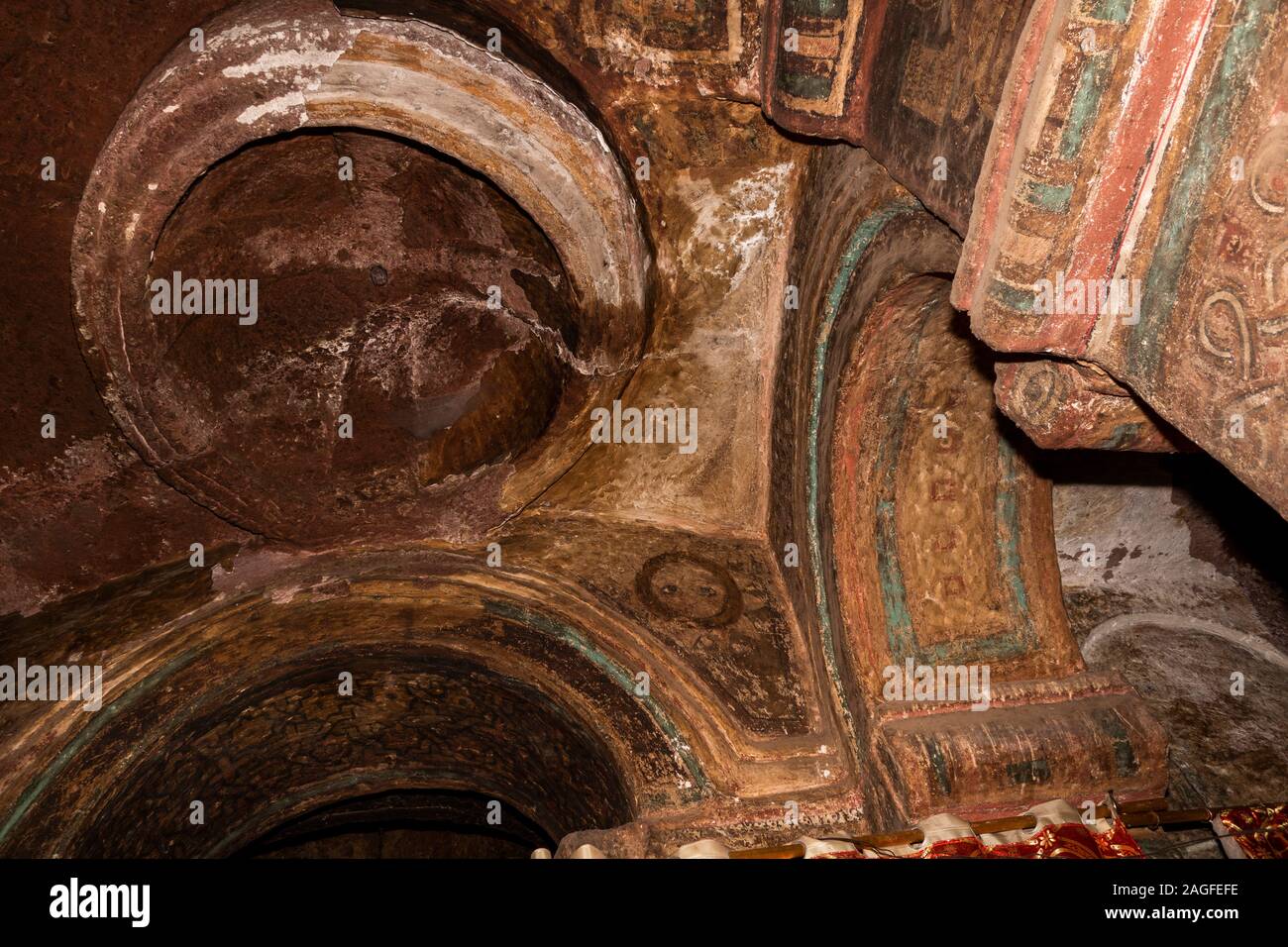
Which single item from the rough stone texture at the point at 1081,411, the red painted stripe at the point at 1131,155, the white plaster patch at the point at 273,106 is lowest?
the rough stone texture at the point at 1081,411

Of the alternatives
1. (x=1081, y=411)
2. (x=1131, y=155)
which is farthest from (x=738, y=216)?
(x=1131, y=155)

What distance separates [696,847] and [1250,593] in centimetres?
300

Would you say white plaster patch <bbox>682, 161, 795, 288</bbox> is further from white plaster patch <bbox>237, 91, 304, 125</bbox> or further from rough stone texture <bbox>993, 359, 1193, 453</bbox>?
rough stone texture <bbox>993, 359, 1193, 453</bbox>

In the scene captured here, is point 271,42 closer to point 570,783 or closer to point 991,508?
point 991,508

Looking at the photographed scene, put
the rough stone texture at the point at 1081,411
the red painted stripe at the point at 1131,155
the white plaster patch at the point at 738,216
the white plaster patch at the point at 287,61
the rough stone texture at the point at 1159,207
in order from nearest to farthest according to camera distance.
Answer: the rough stone texture at the point at 1159,207 → the red painted stripe at the point at 1131,155 → the rough stone texture at the point at 1081,411 → the white plaster patch at the point at 287,61 → the white plaster patch at the point at 738,216

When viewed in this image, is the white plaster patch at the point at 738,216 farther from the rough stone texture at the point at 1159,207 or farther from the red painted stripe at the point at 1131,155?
the red painted stripe at the point at 1131,155

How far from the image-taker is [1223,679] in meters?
4.83

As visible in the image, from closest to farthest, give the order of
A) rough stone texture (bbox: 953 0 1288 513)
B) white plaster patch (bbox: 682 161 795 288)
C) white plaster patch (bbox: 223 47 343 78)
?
rough stone texture (bbox: 953 0 1288 513) < white plaster patch (bbox: 223 47 343 78) < white plaster patch (bbox: 682 161 795 288)

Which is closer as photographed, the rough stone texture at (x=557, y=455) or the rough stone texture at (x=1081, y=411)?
the rough stone texture at (x=1081, y=411)

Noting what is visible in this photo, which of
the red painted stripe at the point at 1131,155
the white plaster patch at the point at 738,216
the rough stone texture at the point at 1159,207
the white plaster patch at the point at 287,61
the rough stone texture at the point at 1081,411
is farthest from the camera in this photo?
the white plaster patch at the point at 738,216

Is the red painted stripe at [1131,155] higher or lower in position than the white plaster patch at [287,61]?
lower

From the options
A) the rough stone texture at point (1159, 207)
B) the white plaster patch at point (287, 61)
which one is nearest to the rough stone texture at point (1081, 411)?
the rough stone texture at point (1159, 207)

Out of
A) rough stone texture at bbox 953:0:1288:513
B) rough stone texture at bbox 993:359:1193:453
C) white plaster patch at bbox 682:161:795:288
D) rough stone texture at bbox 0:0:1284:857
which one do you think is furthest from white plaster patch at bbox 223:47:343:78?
rough stone texture at bbox 993:359:1193:453

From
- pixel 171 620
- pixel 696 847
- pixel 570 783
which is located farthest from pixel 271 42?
pixel 570 783
